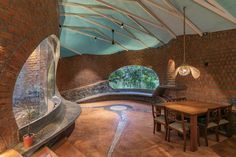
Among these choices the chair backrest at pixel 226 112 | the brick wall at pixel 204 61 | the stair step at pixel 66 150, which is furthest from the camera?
the brick wall at pixel 204 61

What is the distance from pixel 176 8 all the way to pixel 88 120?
14.0 feet

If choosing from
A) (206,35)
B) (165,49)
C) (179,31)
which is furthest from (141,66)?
(206,35)

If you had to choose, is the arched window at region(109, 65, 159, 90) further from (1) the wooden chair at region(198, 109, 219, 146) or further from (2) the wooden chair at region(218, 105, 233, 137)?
(1) the wooden chair at region(198, 109, 219, 146)

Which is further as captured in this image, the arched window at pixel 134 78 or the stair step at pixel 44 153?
the arched window at pixel 134 78

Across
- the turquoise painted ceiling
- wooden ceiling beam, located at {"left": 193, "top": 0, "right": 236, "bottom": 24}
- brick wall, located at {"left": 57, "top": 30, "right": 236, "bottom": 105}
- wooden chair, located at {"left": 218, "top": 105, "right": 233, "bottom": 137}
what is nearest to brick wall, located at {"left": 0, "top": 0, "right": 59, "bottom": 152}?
the turquoise painted ceiling

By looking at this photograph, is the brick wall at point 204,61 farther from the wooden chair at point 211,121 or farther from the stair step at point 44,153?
the stair step at point 44,153

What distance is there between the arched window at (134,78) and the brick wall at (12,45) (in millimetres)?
6782

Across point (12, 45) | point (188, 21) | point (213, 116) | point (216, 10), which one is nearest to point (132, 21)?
point (188, 21)

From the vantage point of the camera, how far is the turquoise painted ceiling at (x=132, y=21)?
14.1ft

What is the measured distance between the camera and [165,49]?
7305 millimetres

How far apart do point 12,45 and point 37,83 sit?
7.90ft

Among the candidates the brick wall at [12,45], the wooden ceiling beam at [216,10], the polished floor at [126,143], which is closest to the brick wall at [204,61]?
the wooden ceiling beam at [216,10]

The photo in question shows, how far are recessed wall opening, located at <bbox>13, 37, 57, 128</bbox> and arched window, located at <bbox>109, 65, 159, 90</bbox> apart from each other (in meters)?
5.02

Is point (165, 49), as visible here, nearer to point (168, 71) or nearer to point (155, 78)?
point (168, 71)
